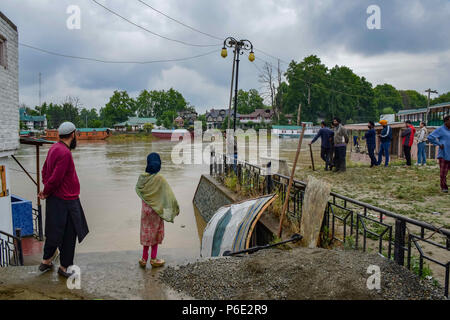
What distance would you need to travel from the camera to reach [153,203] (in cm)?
474

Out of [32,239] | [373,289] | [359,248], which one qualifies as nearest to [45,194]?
[373,289]

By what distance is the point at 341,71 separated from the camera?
85188 millimetres

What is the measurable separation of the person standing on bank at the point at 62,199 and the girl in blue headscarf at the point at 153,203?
923 mm

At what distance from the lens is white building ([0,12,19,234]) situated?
849 cm

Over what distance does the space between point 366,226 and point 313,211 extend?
118 centimetres

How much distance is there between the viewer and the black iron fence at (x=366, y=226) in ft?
11.4

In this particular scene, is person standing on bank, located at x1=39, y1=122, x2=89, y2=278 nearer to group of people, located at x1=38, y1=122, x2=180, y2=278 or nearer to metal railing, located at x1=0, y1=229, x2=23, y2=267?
group of people, located at x1=38, y1=122, x2=180, y2=278

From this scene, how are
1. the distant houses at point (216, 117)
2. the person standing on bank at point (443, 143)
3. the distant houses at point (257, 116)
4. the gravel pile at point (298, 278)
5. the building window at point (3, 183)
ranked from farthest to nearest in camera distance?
the distant houses at point (216, 117) → the distant houses at point (257, 116) → the building window at point (3, 183) → the person standing on bank at point (443, 143) → the gravel pile at point (298, 278)

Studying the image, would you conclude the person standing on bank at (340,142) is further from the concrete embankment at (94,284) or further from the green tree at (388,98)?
the green tree at (388,98)

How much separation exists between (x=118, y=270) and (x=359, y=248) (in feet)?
10.3

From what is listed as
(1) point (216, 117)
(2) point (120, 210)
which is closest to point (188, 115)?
(1) point (216, 117)

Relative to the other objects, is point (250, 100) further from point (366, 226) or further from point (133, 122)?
point (366, 226)

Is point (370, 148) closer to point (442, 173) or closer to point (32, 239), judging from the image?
point (442, 173)

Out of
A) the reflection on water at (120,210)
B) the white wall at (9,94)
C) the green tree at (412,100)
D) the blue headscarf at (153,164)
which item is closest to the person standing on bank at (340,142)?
the reflection on water at (120,210)
